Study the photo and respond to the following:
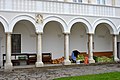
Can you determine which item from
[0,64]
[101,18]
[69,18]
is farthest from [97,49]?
[0,64]

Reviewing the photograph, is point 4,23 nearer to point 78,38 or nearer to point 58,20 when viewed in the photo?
point 58,20

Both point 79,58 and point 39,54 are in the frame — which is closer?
point 39,54

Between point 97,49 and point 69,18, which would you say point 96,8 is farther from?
point 97,49

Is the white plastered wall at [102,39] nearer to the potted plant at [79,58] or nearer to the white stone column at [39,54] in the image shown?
the potted plant at [79,58]

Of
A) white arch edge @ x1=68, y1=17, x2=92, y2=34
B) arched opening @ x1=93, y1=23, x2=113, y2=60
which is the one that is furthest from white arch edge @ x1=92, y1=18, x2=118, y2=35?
arched opening @ x1=93, y1=23, x2=113, y2=60

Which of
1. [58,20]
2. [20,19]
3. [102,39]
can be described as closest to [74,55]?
[58,20]

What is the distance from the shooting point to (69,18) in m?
22.6

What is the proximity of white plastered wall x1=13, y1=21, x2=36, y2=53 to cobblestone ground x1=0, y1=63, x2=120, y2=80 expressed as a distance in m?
3.51

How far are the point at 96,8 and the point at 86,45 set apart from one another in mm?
4162

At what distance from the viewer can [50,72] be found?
1808cm

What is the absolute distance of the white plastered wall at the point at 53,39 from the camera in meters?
24.1

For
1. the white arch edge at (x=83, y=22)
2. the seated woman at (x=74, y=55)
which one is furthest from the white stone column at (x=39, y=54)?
the seated woman at (x=74, y=55)

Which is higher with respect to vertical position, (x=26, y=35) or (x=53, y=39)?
(x=26, y=35)

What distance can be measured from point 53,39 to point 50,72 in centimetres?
675
